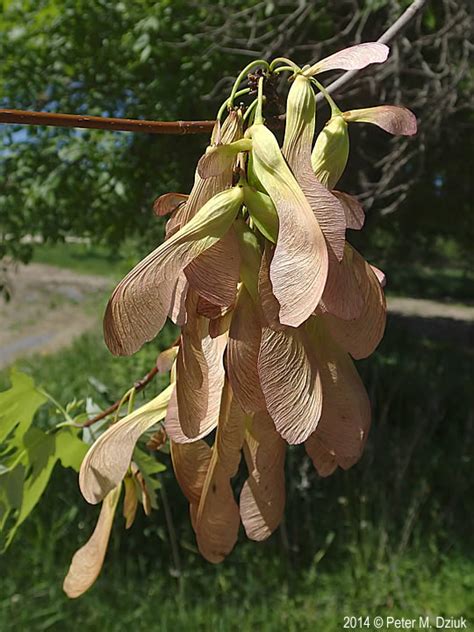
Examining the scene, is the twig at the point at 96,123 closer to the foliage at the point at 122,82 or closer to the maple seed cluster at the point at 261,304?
the maple seed cluster at the point at 261,304

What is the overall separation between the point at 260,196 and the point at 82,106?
1970 millimetres

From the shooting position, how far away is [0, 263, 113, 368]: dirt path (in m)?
5.79

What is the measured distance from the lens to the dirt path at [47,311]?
5793 mm

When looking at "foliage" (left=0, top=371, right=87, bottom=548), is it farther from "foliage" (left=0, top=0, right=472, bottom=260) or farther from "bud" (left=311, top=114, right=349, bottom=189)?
"foliage" (left=0, top=0, right=472, bottom=260)

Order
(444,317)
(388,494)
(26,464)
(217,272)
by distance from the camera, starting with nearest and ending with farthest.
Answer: (217,272), (26,464), (388,494), (444,317)

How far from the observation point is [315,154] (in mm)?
357

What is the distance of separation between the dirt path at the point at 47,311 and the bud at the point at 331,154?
14.6ft

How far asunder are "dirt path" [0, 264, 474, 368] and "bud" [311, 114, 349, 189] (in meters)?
4.10

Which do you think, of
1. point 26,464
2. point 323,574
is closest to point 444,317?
point 323,574

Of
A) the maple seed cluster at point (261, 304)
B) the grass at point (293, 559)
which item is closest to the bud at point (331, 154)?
the maple seed cluster at point (261, 304)

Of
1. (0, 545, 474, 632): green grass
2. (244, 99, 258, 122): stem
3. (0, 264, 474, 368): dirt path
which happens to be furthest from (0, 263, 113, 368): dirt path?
(244, 99, 258, 122): stem

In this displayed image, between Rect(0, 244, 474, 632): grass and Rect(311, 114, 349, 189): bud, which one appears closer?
Rect(311, 114, 349, 189): bud

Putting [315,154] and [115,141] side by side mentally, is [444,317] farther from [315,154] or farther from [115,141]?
[315,154]

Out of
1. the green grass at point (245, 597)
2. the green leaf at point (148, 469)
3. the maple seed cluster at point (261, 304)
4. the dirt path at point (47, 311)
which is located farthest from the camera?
the dirt path at point (47, 311)
